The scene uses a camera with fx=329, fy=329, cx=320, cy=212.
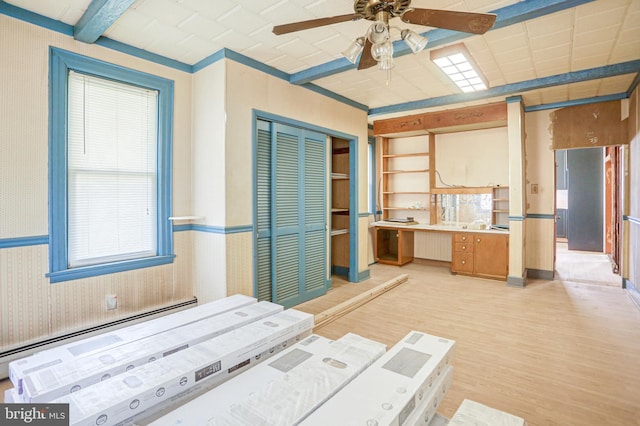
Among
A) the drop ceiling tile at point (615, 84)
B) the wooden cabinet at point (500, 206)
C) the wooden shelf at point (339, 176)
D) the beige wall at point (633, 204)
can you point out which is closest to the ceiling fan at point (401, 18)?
the wooden shelf at point (339, 176)

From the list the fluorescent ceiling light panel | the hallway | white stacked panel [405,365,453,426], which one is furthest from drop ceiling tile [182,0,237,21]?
the hallway

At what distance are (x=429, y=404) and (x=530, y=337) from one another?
2523 millimetres

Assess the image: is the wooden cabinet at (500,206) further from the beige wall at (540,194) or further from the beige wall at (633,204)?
the beige wall at (633,204)

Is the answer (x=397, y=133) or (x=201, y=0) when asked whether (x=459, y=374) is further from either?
(x=397, y=133)

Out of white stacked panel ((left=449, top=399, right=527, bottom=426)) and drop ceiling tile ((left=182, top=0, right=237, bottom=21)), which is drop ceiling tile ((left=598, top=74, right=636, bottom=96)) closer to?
drop ceiling tile ((left=182, top=0, right=237, bottom=21))

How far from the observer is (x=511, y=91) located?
14.4 ft

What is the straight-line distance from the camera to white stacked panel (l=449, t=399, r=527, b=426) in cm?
120

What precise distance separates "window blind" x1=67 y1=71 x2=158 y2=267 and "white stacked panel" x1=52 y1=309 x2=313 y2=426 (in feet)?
6.88

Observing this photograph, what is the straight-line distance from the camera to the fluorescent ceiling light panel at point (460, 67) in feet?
10.7

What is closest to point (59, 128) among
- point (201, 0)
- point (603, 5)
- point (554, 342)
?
point (201, 0)

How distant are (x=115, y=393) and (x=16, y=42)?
2840 millimetres

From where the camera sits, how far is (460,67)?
3.67 meters

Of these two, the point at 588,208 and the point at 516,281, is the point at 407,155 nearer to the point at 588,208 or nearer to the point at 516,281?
the point at 516,281

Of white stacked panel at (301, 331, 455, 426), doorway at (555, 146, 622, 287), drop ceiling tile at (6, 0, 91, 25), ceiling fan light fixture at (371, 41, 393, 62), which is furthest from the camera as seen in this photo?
doorway at (555, 146, 622, 287)
